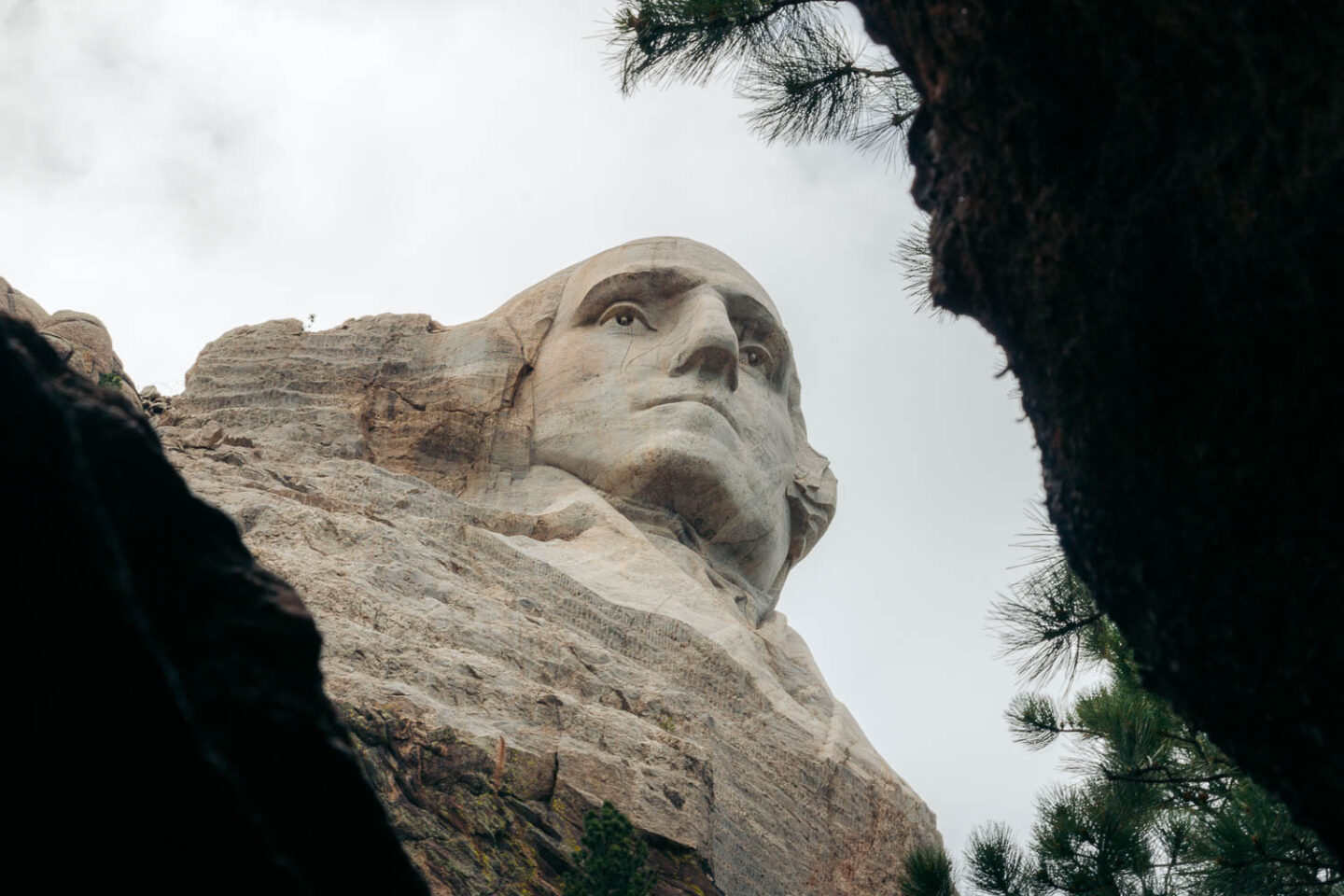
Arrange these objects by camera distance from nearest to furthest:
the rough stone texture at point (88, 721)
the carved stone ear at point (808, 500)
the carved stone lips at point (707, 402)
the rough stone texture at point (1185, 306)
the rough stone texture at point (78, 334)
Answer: the rough stone texture at point (88, 721) → the rough stone texture at point (1185, 306) → the rough stone texture at point (78, 334) → the carved stone lips at point (707, 402) → the carved stone ear at point (808, 500)

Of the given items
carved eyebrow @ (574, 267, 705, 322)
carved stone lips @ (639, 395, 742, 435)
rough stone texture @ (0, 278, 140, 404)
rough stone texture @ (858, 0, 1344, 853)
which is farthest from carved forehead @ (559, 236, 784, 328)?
rough stone texture @ (858, 0, 1344, 853)

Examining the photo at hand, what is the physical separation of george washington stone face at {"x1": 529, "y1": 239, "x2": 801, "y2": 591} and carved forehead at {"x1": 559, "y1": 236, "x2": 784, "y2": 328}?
0.01m

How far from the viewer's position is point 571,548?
363 inches

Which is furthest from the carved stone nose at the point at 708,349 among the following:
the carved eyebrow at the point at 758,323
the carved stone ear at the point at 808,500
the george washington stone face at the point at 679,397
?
the carved stone ear at the point at 808,500

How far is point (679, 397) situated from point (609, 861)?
17.7ft

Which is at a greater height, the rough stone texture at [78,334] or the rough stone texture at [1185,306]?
the rough stone texture at [78,334]

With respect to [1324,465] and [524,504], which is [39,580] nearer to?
[1324,465]

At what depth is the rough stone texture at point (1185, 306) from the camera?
2852 mm

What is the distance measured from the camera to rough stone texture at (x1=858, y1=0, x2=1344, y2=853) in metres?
2.85

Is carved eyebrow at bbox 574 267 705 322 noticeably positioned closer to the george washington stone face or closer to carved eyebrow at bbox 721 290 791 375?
the george washington stone face

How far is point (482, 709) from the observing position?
250 inches

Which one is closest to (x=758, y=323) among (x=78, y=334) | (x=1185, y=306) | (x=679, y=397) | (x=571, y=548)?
(x=679, y=397)

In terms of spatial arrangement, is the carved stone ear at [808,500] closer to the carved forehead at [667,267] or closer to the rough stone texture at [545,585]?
the rough stone texture at [545,585]

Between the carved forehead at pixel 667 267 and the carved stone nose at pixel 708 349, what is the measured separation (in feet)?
1.60
